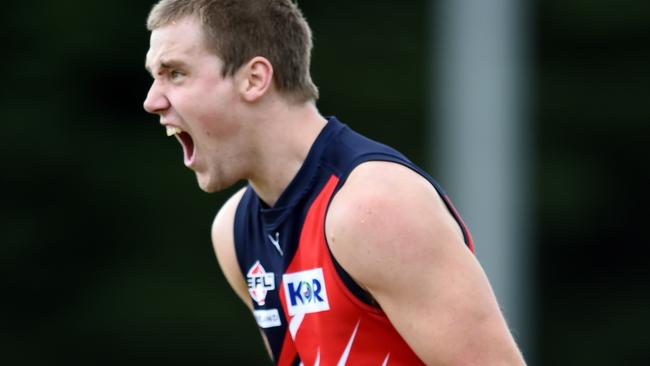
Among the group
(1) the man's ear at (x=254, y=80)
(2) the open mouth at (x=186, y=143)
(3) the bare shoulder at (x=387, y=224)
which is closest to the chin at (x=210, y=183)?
(2) the open mouth at (x=186, y=143)

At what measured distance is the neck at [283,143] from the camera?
4.96 m

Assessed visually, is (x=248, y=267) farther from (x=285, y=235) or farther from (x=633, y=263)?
(x=633, y=263)

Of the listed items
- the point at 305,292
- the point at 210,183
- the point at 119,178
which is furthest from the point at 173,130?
the point at 119,178

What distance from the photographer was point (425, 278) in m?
4.42

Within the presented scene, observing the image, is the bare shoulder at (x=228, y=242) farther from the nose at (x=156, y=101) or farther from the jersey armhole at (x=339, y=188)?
the jersey armhole at (x=339, y=188)

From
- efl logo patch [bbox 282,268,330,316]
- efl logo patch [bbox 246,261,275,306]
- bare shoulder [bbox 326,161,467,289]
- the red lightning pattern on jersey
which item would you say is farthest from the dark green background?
bare shoulder [bbox 326,161,467,289]

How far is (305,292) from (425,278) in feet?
1.85

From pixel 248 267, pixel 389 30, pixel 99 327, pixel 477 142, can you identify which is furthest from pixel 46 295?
pixel 248 267

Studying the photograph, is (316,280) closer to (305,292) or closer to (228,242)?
(305,292)

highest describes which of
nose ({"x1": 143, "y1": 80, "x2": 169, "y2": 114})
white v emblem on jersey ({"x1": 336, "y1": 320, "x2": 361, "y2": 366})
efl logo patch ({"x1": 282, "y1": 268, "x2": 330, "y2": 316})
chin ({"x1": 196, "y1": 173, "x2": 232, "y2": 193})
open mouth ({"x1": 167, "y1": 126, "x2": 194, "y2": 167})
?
nose ({"x1": 143, "y1": 80, "x2": 169, "y2": 114})

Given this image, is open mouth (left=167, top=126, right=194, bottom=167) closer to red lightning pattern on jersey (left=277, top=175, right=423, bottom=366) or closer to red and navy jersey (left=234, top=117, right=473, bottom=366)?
red and navy jersey (left=234, top=117, right=473, bottom=366)

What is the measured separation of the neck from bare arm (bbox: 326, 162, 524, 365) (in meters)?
0.49

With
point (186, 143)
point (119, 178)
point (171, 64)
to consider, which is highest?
point (171, 64)

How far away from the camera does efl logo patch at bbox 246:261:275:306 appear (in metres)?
5.10
